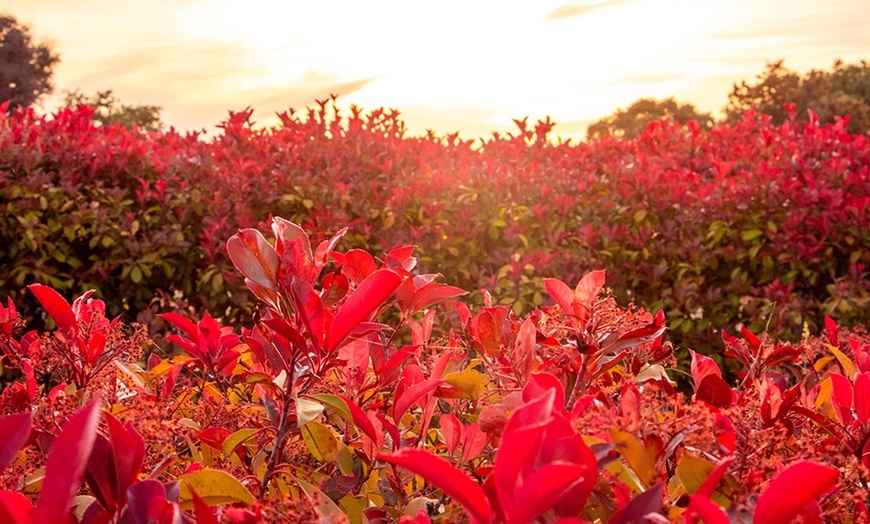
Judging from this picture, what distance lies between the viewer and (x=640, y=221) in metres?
5.16

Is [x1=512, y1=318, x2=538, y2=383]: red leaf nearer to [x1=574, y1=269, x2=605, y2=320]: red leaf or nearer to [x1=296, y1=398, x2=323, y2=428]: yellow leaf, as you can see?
[x1=574, y1=269, x2=605, y2=320]: red leaf

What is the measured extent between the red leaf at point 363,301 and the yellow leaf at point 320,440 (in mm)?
232

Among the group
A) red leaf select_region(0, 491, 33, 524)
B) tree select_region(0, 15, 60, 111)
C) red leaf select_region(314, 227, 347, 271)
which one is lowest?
red leaf select_region(0, 491, 33, 524)

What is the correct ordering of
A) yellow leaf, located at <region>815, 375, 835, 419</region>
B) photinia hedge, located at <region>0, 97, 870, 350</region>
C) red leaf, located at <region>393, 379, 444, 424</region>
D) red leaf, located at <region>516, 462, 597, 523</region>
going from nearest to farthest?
red leaf, located at <region>516, 462, 597, 523</region> → red leaf, located at <region>393, 379, 444, 424</region> → yellow leaf, located at <region>815, 375, 835, 419</region> → photinia hedge, located at <region>0, 97, 870, 350</region>

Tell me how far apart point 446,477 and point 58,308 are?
124 cm

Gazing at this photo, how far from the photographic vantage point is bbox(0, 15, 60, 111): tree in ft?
129

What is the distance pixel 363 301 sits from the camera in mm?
1301

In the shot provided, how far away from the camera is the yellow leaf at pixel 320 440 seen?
4.85 ft

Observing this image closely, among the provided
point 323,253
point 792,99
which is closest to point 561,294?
point 323,253

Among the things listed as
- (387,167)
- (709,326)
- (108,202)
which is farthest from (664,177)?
(108,202)

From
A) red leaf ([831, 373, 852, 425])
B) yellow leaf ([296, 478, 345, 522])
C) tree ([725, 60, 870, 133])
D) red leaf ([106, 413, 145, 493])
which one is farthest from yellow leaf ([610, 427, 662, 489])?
tree ([725, 60, 870, 133])

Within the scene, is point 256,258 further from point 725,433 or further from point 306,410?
point 725,433

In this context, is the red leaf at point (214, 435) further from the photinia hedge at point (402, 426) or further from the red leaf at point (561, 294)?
the red leaf at point (561, 294)

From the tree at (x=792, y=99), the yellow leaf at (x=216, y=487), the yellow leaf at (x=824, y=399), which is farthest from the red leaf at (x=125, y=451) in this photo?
the tree at (x=792, y=99)
